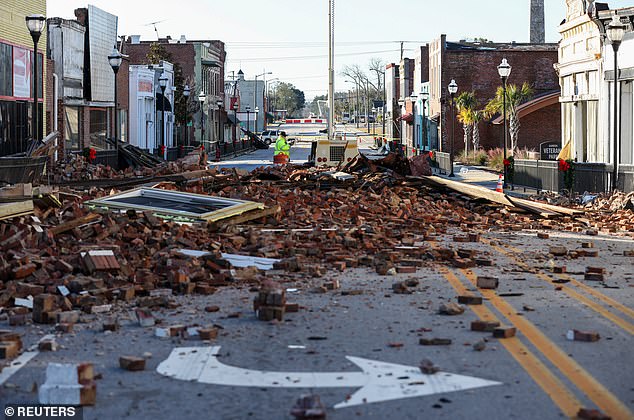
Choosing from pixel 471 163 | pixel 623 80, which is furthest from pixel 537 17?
pixel 623 80

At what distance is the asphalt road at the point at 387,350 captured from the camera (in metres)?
6.84

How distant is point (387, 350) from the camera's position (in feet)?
28.2

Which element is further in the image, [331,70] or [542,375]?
[331,70]

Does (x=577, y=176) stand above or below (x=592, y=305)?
above

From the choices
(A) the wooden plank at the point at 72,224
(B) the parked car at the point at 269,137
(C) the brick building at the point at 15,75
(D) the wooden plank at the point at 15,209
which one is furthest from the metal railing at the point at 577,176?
(B) the parked car at the point at 269,137

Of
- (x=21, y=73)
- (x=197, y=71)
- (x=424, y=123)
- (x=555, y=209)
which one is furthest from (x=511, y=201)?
(x=197, y=71)

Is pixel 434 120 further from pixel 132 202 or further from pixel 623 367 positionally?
pixel 623 367

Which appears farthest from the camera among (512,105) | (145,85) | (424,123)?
(424,123)

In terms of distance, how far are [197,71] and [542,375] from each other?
94.8 meters

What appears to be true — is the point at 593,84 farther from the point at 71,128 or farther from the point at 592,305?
the point at 592,305

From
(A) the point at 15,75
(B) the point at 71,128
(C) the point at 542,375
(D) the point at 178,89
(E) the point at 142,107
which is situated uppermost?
(D) the point at 178,89

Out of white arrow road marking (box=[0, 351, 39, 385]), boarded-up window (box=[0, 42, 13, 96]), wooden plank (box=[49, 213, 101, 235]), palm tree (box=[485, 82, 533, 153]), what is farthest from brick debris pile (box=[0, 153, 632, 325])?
palm tree (box=[485, 82, 533, 153])

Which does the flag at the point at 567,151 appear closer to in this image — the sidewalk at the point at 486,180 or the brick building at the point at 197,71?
the sidewalk at the point at 486,180

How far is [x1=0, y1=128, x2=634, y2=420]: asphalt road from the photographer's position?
22.4 ft
